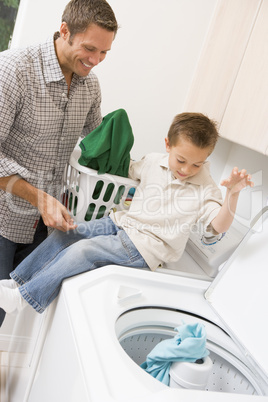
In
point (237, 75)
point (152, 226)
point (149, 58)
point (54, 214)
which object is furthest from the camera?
point (149, 58)

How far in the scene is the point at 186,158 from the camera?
144 centimetres

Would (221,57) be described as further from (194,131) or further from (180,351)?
(180,351)

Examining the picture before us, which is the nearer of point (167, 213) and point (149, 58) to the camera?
point (167, 213)

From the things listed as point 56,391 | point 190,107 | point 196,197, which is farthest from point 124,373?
point 190,107

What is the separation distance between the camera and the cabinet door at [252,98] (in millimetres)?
1489

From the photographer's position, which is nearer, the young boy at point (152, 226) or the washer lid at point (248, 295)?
the washer lid at point (248, 295)

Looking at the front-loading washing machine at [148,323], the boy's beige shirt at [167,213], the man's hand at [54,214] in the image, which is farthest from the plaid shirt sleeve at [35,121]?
the front-loading washing machine at [148,323]

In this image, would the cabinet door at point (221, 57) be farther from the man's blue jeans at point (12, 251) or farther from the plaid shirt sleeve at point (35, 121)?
the man's blue jeans at point (12, 251)

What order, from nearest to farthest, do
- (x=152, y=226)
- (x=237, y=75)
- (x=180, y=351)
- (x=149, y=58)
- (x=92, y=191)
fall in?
(x=180, y=351)
(x=152, y=226)
(x=92, y=191)
(x=237, y=75)
(x=149, y=58)

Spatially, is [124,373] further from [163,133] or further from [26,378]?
[163,133]

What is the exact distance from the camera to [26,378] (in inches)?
57.0

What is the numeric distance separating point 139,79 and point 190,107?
0.93 ft

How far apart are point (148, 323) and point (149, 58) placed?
128 cm

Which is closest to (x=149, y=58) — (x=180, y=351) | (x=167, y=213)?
(x=167, y=213)
